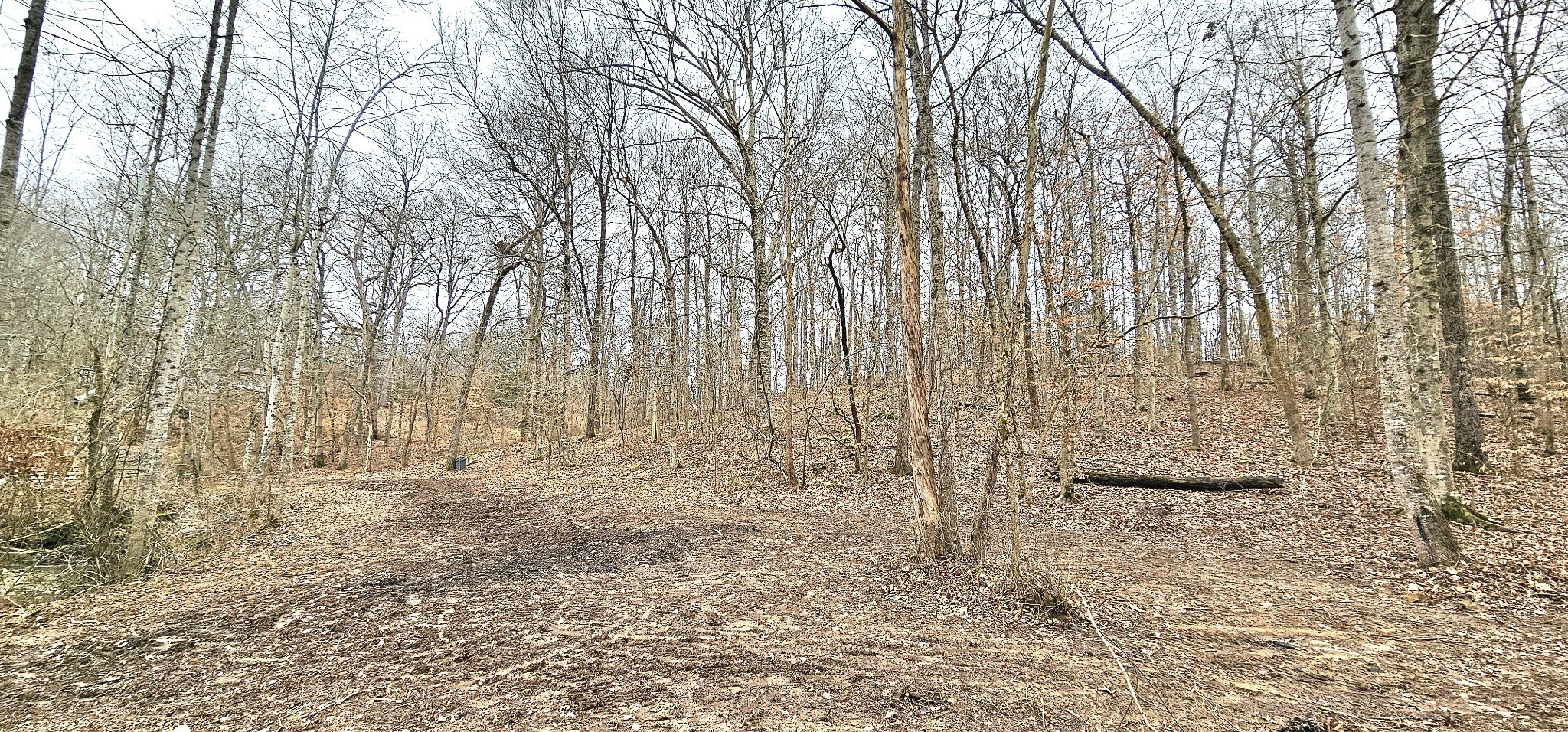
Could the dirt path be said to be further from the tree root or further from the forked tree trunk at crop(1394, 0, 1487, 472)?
the forked tree trunk at crop(1394, 0, 1487, 472)

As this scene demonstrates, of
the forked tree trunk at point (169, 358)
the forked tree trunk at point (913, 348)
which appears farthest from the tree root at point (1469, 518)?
the forked tree trunk at point (169, 358)

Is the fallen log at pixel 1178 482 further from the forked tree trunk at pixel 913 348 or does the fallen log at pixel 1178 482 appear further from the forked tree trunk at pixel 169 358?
the forked tree trunk at pixel 169 358

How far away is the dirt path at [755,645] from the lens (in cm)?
288

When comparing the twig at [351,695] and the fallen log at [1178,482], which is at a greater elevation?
the fallen log at [1178,482]

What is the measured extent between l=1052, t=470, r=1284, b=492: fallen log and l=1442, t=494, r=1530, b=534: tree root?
101 inches

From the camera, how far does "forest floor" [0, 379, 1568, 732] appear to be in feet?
9.52

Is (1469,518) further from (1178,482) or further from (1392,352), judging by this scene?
(1178,482)

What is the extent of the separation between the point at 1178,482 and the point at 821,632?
26.8ft

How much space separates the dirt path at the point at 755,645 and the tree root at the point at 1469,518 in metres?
1.18

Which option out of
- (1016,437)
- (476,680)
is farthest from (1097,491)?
(476,680)

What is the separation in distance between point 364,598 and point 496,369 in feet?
81.8

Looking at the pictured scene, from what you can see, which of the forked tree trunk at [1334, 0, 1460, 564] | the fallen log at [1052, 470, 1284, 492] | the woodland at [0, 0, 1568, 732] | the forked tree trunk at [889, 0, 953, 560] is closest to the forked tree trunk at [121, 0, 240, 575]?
the woodland at [0, 0, 1568, 732]

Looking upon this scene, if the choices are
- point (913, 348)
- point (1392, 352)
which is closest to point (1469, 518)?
point (1392, 352)

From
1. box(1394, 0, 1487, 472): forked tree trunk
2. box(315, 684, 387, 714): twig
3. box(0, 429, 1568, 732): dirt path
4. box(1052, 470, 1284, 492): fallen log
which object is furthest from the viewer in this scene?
box(1052, 470, 1284, 492): fallen log
